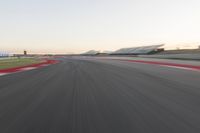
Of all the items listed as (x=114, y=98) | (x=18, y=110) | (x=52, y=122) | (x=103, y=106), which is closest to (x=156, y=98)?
(x=114, y=98)

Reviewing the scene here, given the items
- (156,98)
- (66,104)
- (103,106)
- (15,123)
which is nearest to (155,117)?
(103,106)

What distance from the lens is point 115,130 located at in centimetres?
352

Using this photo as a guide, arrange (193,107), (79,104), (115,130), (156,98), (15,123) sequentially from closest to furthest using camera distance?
(115,130)
(15,123)
(193,107)
(79,104)
(156,98)

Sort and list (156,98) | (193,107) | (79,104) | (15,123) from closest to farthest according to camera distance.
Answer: (15,123) → (193,107) → (79,104) → (156,98)

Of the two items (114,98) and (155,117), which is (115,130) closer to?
(155,117)

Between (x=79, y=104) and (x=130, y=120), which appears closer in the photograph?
(x=130, y=120)

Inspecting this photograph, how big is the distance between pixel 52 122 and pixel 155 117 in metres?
2.09

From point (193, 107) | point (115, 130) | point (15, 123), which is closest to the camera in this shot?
point (115, 130)

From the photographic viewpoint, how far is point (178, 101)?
551cm

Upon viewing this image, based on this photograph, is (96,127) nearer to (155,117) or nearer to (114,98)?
(155,117)

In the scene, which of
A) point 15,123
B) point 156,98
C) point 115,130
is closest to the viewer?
point 115,130

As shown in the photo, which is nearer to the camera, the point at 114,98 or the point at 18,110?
the point at 18,110

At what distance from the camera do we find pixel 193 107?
486 cm

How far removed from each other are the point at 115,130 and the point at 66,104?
2.21 m
